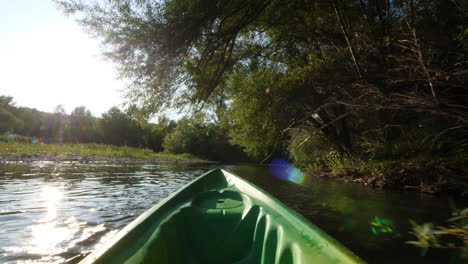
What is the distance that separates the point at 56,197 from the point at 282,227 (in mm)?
4714

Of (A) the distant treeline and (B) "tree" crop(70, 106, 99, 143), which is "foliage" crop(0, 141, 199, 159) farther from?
(B) "tree" crop(70, 106, 99, 143)

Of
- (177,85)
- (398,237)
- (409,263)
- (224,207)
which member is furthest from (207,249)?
(177,85)

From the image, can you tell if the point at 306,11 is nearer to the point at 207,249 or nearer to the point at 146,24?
the point at 146,24

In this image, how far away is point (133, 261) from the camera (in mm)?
1273

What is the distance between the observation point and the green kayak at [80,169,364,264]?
1307 mm

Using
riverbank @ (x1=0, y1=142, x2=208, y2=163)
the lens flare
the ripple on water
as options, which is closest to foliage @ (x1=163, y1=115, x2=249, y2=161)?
riverbank @ (x1=0, y1=142, x2=208, y2=163)

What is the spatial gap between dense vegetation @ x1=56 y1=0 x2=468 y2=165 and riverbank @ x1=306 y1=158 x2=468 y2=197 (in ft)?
1.40

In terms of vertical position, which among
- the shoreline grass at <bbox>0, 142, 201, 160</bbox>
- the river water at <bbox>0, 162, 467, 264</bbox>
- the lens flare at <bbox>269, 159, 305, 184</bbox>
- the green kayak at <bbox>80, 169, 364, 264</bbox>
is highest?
the shoreline grass at <bbox>0, 142, 201, 160</bbox>

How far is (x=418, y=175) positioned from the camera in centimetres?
685

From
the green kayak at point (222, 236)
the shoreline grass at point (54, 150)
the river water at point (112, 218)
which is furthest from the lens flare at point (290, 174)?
the shoreline grass at point (54, 150)

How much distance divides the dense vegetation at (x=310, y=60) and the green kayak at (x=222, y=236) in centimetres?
252

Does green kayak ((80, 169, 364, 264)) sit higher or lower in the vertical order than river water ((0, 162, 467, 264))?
higher

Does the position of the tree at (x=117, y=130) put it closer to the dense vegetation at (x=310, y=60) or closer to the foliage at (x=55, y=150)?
the foliage at (x=55, y=150)

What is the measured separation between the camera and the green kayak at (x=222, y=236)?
1307 mm
